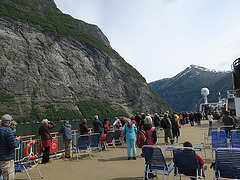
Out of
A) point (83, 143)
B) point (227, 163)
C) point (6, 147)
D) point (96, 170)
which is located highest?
point (6, 147)

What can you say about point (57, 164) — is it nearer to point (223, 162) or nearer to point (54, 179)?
point (54, 179)

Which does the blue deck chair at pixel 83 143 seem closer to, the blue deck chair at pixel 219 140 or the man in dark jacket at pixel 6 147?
the man in dark jacket at pixel 6 147

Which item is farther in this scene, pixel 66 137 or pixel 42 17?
pixel 42 17

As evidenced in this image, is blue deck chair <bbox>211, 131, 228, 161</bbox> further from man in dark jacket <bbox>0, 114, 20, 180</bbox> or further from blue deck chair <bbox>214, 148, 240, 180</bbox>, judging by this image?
man in dark jacket <bbox>0, 114, 20, 180</bbox>

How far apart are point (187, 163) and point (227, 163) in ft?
2.53

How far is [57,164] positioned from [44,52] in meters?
87.3

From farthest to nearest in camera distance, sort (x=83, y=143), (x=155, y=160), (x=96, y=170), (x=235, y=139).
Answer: (x=83, y=143) → (x=235, y=139) → (x=96, y=170) → (x=155, y=160)

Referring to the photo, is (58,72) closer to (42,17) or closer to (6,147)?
(42,17)

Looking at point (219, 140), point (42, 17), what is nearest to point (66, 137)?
point (219, 140)

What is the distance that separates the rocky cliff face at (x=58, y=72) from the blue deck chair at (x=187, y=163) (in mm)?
73935

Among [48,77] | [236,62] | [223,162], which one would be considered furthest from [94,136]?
[48,77]

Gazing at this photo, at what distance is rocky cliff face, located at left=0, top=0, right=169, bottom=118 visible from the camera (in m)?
73.5

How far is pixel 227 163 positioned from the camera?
3.81 m

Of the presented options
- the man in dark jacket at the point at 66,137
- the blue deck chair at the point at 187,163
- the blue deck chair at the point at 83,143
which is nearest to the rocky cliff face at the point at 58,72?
the man in dark jacket at the point at 66,137
